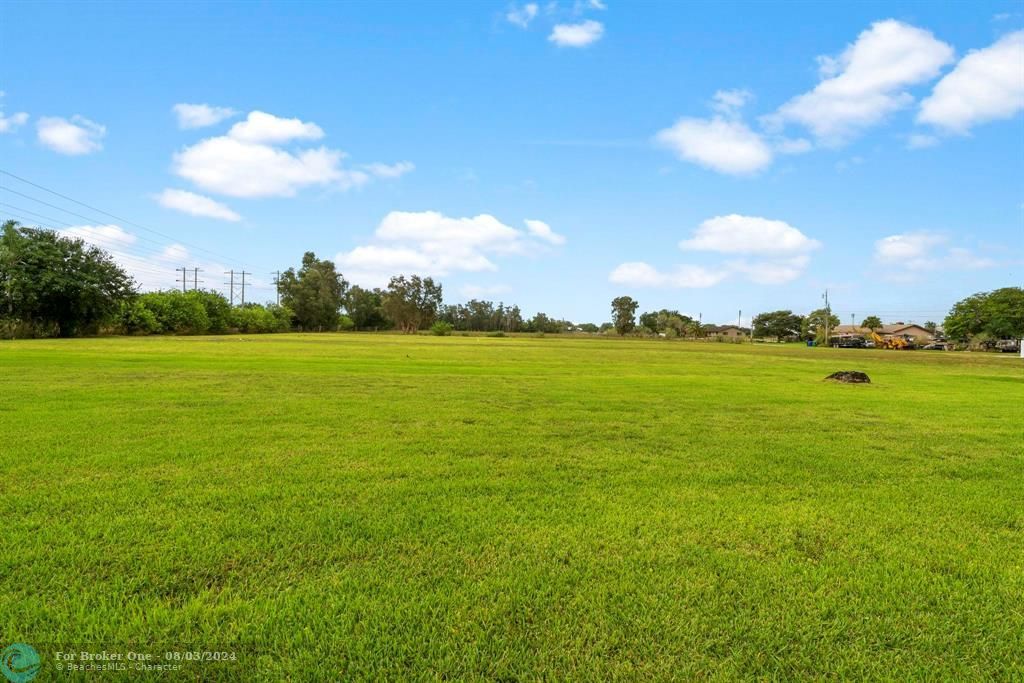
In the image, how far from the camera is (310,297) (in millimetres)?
111125

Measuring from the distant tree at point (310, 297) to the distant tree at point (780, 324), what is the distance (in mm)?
110723

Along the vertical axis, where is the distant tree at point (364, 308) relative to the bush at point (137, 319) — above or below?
above

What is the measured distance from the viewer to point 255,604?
9.36 ft

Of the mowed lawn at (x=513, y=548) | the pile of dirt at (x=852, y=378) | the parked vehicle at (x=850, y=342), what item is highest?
the parked vehicle at (x=850, y=342)

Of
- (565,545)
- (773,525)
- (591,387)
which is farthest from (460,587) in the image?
(591,387)

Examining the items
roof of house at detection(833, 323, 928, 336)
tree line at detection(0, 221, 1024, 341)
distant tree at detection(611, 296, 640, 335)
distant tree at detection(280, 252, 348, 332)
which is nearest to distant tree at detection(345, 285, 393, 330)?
tree line at detection(0, 221, 1024, 341)

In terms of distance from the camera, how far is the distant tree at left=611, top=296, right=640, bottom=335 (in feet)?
430

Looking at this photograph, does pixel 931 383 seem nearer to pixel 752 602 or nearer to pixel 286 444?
pixel 752 602

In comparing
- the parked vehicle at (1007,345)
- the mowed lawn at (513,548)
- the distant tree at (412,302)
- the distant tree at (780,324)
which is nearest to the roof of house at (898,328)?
the distant tree at (780,324)

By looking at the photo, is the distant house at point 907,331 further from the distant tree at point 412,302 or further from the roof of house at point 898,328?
the distant tree at point 412,302

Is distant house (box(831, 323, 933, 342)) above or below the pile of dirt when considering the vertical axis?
above

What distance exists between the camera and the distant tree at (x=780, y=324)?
128m

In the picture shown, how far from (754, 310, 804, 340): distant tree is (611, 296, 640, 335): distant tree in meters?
35.4

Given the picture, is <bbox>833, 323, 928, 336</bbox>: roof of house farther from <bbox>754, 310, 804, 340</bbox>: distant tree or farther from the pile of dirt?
the pile of dirt
